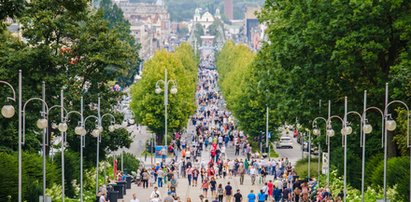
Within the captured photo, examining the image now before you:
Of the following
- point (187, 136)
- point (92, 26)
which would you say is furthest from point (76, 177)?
point (187, 136)

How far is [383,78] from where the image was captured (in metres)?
63.0

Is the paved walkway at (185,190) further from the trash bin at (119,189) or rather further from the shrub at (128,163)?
the shrub at (128,163)

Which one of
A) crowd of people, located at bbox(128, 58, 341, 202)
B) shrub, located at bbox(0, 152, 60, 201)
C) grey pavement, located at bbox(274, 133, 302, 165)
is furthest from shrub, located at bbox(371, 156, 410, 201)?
grey pavement, located at bbox(274, 133, 302, 165)

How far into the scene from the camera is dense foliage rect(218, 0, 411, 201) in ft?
199

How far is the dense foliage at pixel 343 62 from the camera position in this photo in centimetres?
6075

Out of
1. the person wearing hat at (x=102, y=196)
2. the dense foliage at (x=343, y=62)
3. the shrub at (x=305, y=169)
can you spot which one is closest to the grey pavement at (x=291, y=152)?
the shrub at (x=305, y=169)

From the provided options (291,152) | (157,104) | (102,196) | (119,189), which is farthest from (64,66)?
(291,152)

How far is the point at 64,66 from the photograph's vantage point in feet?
234

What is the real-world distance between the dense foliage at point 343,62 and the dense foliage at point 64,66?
8.27m

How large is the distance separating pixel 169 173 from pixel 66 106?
261 inches

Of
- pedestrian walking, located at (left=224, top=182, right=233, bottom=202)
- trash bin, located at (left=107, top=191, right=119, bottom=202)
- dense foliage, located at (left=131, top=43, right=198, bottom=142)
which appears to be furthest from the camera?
dense foliage, located at (left=131, top=43, right=198, bottom=142)

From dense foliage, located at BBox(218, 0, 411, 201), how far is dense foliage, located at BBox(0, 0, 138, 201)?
8266mm

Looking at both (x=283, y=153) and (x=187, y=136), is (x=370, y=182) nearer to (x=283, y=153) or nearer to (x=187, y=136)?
(x=283, y=153)

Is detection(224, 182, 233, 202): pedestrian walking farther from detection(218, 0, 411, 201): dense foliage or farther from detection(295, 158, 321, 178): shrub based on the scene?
detection(295, 158, 321, 178): shrub
